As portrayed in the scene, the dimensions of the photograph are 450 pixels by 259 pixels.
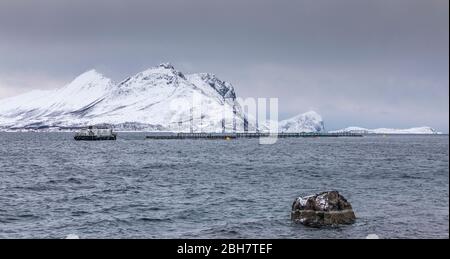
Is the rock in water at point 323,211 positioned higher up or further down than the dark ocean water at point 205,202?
higher up

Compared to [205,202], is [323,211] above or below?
above

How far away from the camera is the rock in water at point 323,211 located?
33250mm

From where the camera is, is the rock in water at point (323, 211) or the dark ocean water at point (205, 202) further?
the rock in water at point (323, 211)

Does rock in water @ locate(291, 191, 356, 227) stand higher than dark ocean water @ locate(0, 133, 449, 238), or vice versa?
rock in water @ locate(291, 191, 356, 227)

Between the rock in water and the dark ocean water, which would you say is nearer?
the dark ocean water

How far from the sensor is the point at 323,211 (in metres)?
33.2

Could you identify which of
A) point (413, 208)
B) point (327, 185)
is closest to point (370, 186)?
point (327, 185)

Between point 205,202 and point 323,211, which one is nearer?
point 323,211

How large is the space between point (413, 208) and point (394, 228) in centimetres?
1005

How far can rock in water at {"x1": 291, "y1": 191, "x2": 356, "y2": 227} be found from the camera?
109 ft
